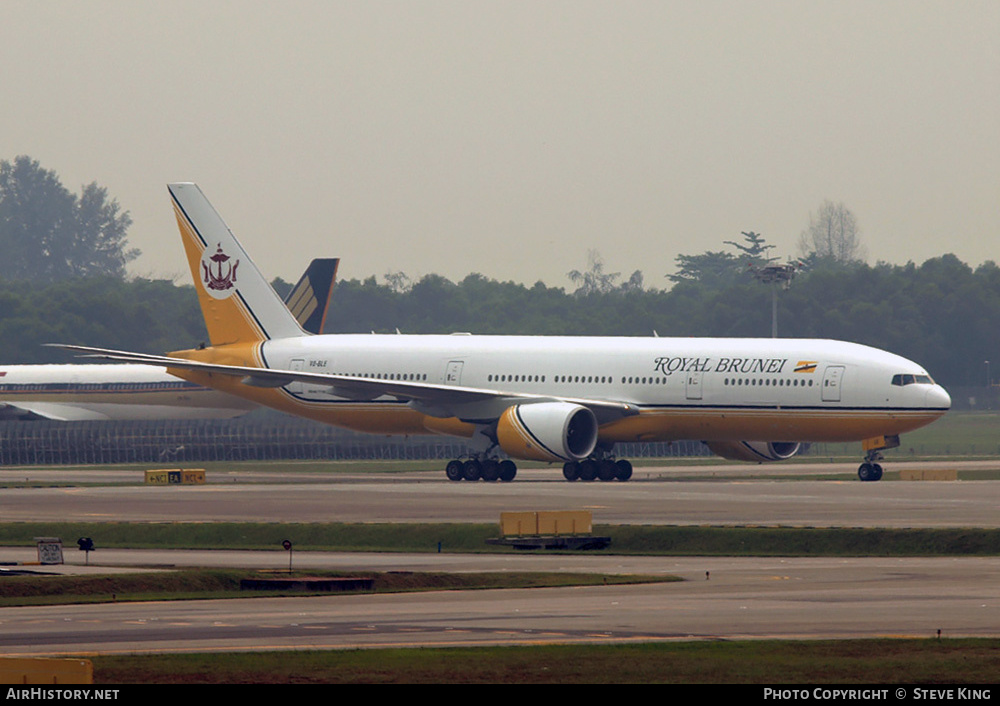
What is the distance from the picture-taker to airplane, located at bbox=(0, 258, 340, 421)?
10575 centimetres

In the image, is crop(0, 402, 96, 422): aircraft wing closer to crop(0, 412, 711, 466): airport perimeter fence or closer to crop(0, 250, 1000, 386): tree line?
crop(0, 412, 711, 466): airport perimeter fence

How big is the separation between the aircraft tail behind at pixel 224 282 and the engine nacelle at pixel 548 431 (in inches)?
554

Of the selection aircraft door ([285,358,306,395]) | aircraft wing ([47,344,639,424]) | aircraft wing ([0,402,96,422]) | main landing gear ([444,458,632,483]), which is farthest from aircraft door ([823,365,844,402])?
aircraft wing ([0,402,96,422])

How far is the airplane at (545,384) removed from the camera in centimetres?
6088

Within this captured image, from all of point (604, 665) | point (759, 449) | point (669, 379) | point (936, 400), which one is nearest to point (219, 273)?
point (669, 379)

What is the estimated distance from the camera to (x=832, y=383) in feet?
198

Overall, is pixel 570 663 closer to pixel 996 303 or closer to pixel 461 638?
pixel 461 638

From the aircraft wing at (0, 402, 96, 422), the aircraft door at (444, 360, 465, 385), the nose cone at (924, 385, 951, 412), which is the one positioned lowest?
the nose cone at (924, 385, 951, 412)

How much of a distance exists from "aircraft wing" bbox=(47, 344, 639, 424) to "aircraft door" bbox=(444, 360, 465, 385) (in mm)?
392

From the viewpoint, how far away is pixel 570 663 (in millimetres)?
20891

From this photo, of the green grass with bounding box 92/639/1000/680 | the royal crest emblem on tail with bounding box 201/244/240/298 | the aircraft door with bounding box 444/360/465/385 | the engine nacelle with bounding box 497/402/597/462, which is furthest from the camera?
the royal crest emblem on tail with bounding box 201/244/240/298

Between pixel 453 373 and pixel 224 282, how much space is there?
1175 cm

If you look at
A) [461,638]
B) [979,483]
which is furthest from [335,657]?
[979,483]
